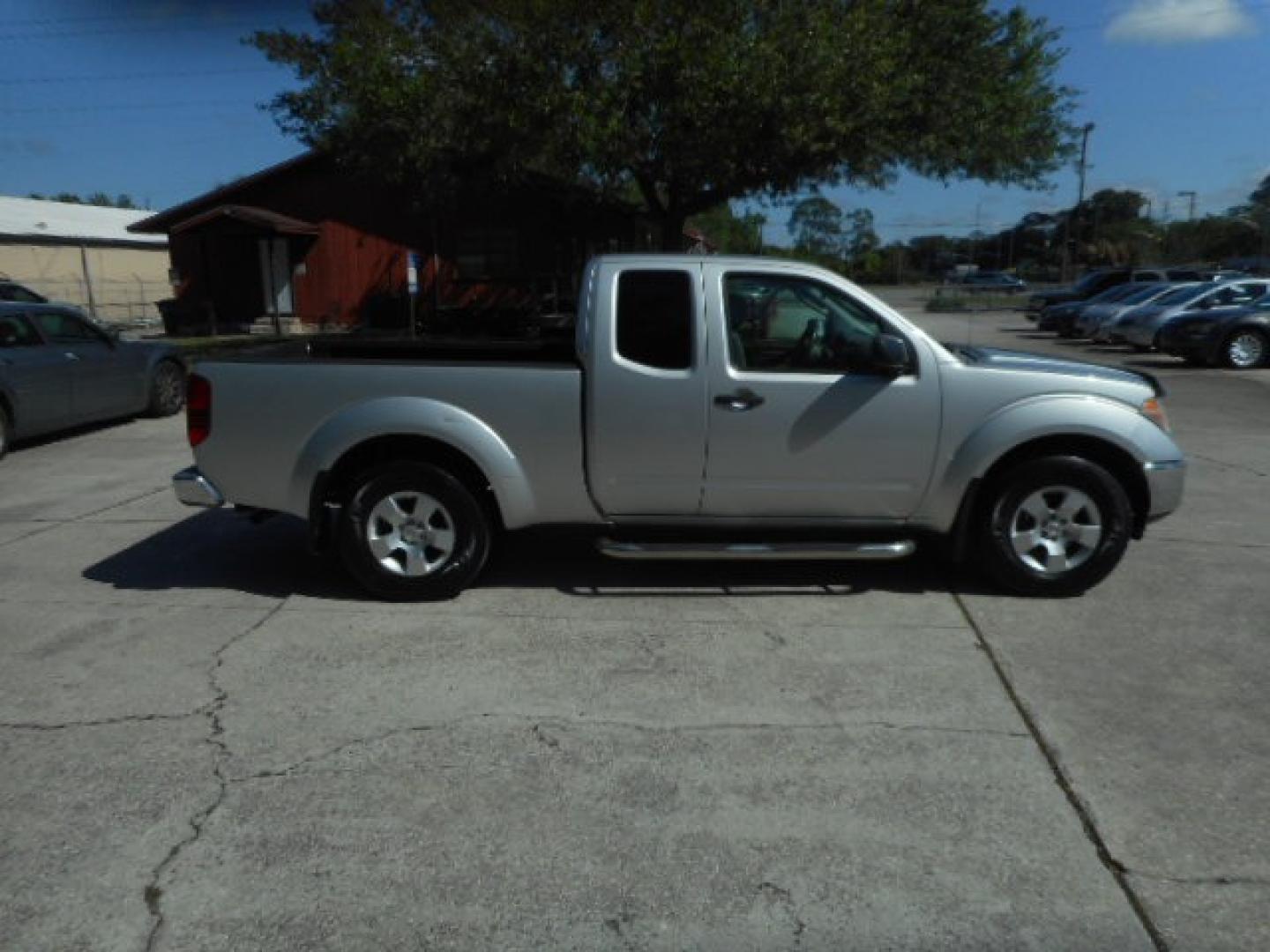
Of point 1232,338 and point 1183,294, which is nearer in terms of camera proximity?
point 1232,338

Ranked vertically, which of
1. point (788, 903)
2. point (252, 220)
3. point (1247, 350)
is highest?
point (252, 220)

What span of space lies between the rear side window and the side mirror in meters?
0.93

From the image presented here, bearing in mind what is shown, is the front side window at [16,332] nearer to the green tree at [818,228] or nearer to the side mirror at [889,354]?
the side mirror at [889,354]

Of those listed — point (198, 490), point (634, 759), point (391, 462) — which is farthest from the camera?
point (198, 490)

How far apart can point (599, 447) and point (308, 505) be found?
1.54 metres

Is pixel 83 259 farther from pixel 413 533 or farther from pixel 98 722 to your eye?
pixel 98 722

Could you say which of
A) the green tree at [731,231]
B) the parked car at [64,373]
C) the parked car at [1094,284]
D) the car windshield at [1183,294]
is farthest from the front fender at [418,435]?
the green tree at [731,231]

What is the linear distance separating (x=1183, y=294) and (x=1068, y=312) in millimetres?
5337

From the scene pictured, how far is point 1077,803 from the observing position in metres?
3.28

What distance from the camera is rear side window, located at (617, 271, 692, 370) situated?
507cm

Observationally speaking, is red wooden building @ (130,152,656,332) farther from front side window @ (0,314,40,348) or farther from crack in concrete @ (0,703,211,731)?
crack in concrete @ (0,703,211,731)

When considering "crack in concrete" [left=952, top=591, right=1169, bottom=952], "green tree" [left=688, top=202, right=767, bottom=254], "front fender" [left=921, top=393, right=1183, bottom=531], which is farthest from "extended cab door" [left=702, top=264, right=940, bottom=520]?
"green tree" [left=688, top=202, right=767, bottom=254]

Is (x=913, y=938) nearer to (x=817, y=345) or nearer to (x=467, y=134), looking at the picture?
(x=817, y=345)

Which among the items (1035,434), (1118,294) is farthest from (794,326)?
(1118,294)
